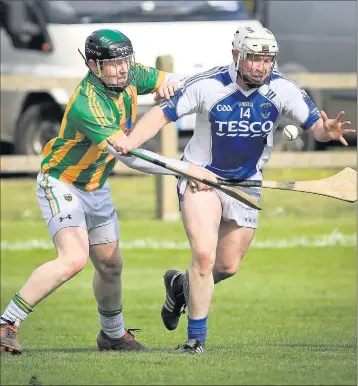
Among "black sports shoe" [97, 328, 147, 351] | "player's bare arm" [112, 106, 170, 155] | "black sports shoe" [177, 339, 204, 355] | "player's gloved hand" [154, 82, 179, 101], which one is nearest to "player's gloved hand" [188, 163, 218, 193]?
"player's bare arm" [112, 106, 170, 155]

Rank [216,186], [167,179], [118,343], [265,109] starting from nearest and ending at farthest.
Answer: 1. [216,186]
2. [265,109]
3. [118,343]
4. [167,179]

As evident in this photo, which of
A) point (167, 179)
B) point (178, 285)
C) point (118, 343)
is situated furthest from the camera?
point (167, 179)

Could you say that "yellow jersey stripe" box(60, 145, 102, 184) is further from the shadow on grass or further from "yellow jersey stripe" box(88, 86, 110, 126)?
the shadow on grass

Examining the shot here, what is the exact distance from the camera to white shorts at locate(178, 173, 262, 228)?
857 centimetres

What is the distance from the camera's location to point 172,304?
9500mm

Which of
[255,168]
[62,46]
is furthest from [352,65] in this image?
[255,168]

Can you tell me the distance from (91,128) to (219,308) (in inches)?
149

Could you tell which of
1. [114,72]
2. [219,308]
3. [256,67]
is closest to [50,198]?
[114,72]

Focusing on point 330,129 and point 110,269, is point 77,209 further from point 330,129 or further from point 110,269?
point 330,129

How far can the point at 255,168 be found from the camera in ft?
28.6

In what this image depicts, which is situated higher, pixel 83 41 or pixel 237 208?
pixel 237 208

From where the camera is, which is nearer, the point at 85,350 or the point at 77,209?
the point at 77,209

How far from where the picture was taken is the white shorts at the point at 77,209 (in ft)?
27.5

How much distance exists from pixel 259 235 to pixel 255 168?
6909 mm
